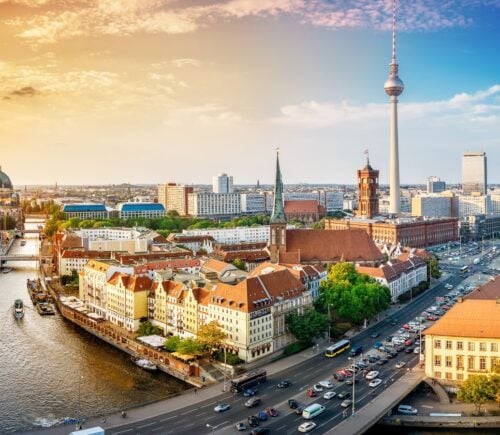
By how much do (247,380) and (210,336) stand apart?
7270 millimetres

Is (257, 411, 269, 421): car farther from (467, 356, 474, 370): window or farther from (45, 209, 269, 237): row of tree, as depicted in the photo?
(45, 209, 269, 237): row of tree

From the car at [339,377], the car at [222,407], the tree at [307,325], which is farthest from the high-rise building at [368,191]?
the car at [222,407]

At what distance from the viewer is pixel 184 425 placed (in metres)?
37.6

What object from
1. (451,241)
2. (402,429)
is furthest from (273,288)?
(451,241)

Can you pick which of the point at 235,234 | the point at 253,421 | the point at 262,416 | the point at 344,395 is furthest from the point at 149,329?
the point at 235,234

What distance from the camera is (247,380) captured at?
143ft

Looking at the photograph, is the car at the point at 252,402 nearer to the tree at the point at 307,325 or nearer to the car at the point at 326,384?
the car at the point at 326,384

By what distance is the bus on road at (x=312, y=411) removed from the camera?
37906mm

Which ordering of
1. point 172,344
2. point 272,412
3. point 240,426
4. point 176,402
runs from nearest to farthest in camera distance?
point 240,426 < point 272,412 < point 176,402 < point 172,344

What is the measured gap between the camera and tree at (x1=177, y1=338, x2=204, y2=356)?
49.1m

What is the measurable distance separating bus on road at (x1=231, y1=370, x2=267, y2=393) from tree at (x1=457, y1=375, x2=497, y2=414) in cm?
1493

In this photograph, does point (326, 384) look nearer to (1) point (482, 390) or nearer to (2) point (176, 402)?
(1) point (482, 390)

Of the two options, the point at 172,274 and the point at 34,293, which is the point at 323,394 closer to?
the point at 172,274

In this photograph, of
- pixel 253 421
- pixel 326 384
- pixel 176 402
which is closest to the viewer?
pixel 253 421
